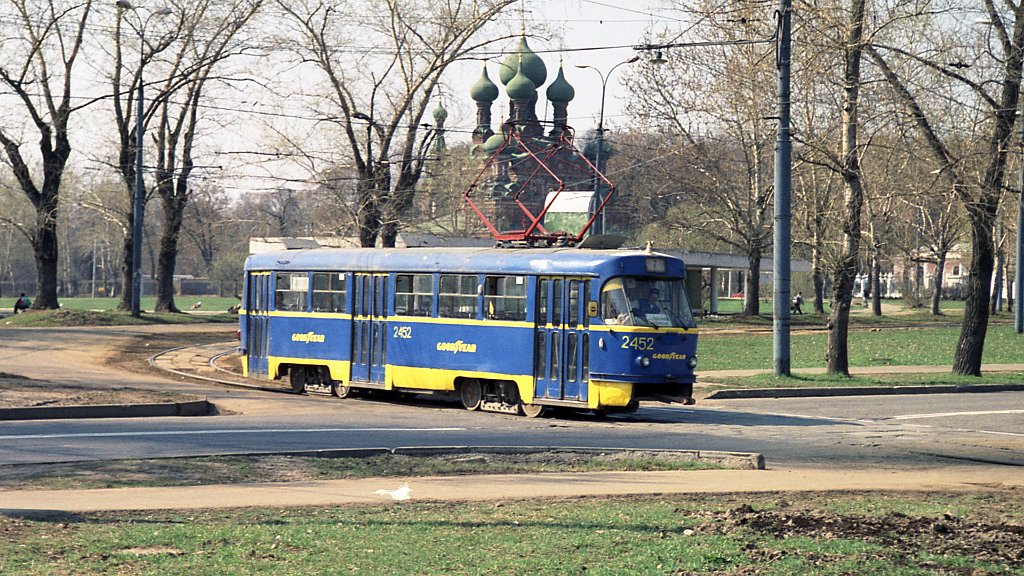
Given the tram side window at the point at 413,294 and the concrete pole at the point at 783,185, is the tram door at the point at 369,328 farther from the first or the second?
the concrete pole at the point at 783,185

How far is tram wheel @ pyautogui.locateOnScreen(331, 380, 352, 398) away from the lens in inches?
951

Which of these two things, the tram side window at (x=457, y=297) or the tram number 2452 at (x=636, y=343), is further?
the tram side window at (x=457, y=297)

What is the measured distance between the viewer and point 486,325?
846 inches

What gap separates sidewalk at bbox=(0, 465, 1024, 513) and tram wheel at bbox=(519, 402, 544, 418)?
711cm

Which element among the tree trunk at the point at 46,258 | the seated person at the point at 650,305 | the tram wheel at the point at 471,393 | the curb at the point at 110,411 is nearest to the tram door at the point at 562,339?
the seated person at the point at 650,305

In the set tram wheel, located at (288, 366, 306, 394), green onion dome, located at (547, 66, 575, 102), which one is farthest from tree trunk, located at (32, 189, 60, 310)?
green onion dome, located at (547, 66, 575, 102)

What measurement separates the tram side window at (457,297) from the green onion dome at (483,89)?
6537 cm

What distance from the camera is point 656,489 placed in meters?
12.2

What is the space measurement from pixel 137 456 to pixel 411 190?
100.0 ft

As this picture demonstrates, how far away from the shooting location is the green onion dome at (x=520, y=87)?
8725cm

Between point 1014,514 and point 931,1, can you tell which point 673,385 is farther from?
point 931,1

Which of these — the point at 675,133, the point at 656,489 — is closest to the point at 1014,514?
the point at 656,489

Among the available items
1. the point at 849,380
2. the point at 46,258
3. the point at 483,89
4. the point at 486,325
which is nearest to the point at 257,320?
the point at 486,325

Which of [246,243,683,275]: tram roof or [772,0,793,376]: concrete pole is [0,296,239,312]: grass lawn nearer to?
[246,243,683,275]: tram roof
